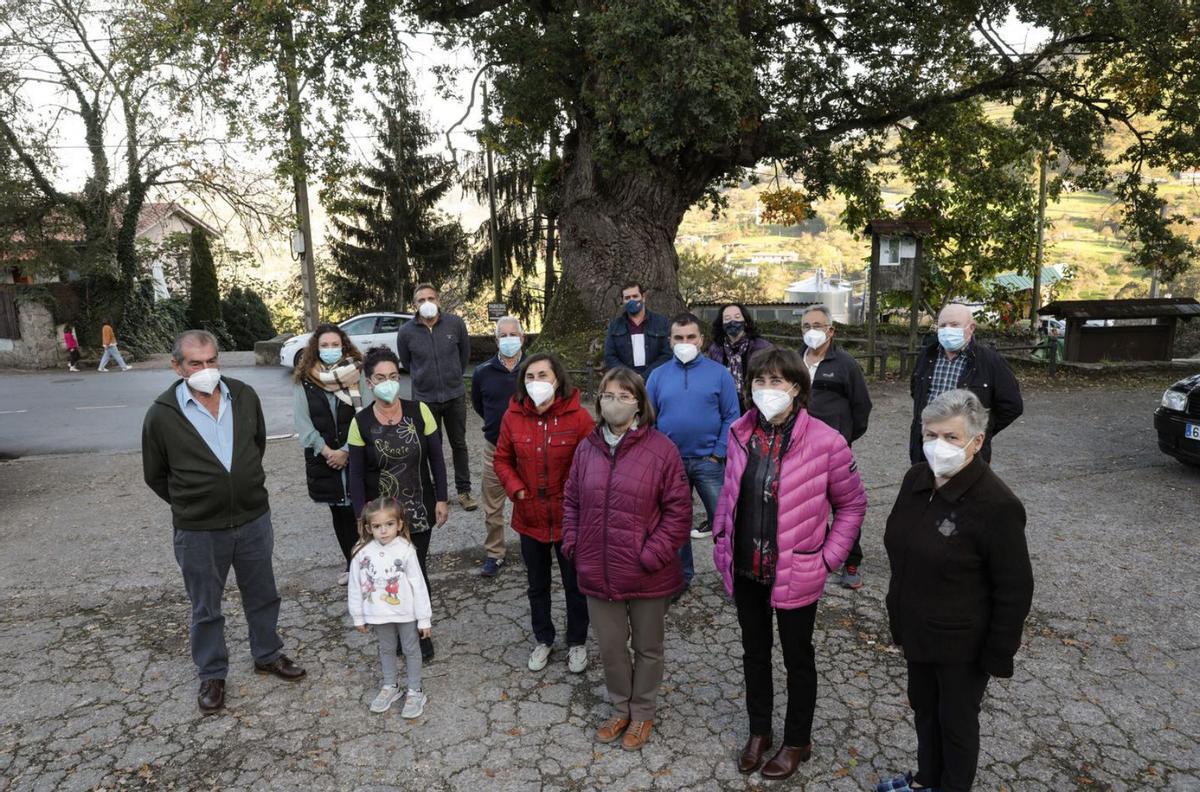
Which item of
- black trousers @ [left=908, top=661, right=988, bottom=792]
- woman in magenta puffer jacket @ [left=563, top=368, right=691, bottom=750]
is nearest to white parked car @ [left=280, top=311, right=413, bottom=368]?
woman in magenta puffer jacket @ [left=563, top=368, right=691, bottom=750]

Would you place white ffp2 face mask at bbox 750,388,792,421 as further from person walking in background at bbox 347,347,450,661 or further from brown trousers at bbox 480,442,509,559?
brown trousers at bbox 480,442,509,559

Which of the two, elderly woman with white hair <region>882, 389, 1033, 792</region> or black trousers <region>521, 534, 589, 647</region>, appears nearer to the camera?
elderly woman with white hair <region>882, 389, 1033, 792</region>

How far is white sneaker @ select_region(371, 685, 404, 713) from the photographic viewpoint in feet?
12.9

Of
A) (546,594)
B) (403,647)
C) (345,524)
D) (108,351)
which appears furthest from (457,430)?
(108,351)

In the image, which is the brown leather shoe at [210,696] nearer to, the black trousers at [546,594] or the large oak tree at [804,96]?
the black trousers at [546,594]

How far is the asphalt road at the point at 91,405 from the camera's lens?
11.1 m

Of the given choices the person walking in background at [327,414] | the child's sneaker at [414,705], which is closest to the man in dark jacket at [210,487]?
the person walking in background at [327,414]

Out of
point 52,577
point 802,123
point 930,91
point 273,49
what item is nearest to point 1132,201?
point 930,91

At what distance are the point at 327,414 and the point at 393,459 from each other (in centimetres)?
87

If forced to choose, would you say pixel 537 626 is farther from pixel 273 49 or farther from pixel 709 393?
pixel 273 49

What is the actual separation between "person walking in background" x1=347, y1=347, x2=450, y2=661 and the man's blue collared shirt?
2.03ft

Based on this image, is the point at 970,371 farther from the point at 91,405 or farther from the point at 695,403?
the point at 91,405

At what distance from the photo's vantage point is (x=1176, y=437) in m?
7.45

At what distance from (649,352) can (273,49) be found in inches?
364
